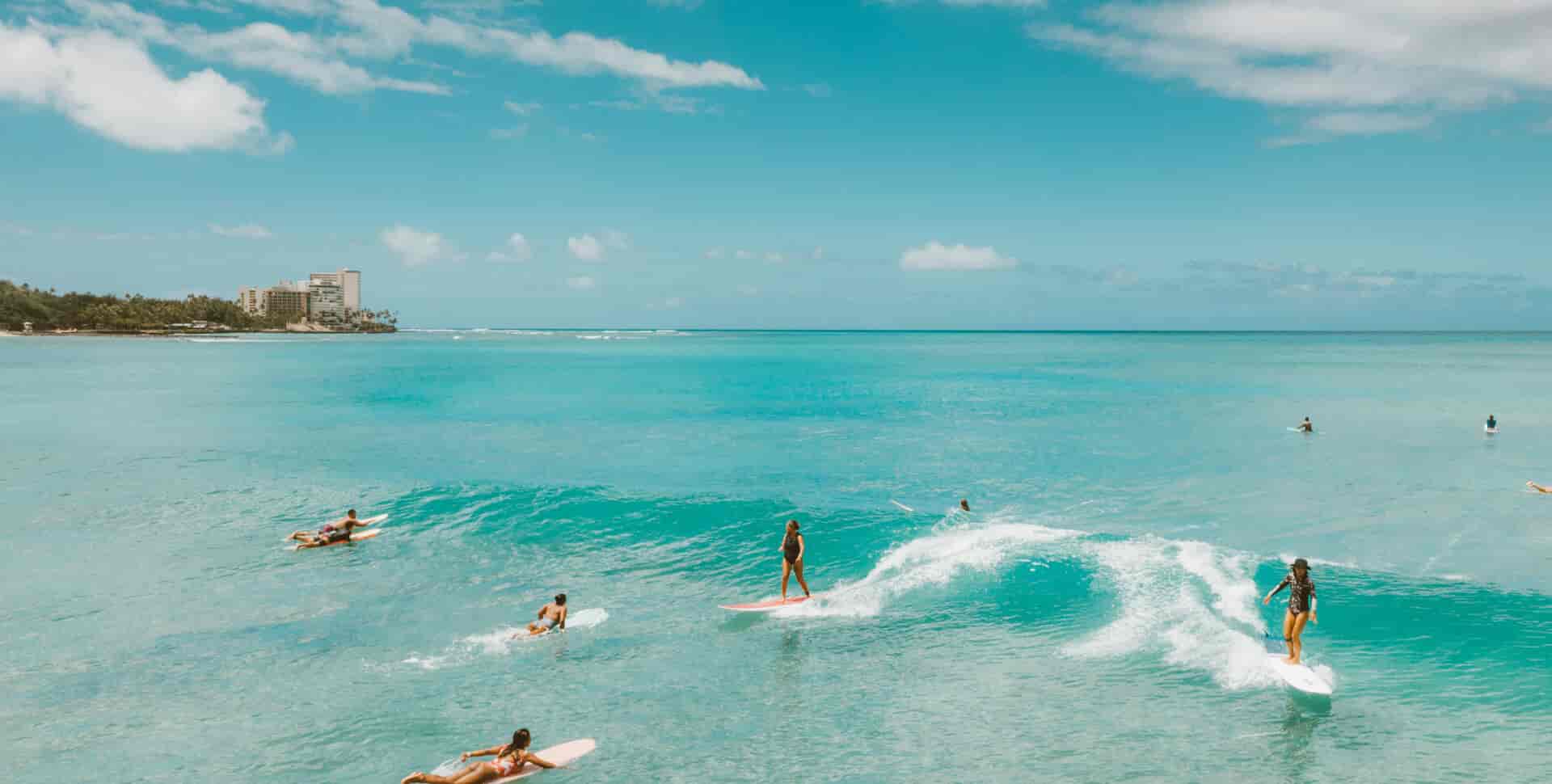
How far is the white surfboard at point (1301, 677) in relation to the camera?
18734mm

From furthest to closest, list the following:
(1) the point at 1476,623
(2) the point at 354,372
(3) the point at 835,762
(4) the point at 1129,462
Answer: (2) the point at 354,372 → (4) the point at 1129,462 → (1) the point at 1476,623 → (3) the point at 835,762

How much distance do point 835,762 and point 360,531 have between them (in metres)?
25.2

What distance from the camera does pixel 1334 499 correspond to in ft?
133

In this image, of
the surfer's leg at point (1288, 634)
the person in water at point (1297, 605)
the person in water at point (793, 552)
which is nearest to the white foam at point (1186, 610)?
the surfer's leg at point (1288, 634)

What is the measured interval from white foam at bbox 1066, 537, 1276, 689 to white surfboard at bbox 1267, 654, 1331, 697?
0.82 ft

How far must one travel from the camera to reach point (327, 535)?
31.9m

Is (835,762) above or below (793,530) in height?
below

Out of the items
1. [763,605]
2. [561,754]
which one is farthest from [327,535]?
[561,754]

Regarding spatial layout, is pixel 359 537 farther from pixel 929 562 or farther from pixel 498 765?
pixel 929 562

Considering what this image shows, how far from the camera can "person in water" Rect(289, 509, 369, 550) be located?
104 ft

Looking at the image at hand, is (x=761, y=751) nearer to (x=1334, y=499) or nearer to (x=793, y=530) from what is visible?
(x=793, y=530)

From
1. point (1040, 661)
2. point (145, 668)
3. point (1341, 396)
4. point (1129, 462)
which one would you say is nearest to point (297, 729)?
point (145, 668)

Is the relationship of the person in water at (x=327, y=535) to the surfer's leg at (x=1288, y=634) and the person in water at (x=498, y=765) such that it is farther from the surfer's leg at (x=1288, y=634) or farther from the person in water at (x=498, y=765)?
the surfer's leg at (x=1288, y=634)

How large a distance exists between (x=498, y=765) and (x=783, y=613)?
10417 millimetres
